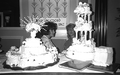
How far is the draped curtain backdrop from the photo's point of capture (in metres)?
4.90

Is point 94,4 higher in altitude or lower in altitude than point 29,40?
higher

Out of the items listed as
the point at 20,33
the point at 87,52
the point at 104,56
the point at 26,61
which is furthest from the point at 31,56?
the point at 20,33

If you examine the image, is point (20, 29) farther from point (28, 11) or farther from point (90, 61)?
point (90, 61)

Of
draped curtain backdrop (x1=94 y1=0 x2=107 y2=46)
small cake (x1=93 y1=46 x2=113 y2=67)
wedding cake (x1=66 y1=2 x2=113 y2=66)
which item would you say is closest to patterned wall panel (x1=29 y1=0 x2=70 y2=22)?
draped curtain backdrop (x1=94 y1=0 x2=107 y2=46)

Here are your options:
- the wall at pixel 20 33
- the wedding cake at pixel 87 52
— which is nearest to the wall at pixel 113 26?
the wall at pixel 20 33

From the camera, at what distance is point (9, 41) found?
5547mm

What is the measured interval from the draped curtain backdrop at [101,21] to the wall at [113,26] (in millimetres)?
282

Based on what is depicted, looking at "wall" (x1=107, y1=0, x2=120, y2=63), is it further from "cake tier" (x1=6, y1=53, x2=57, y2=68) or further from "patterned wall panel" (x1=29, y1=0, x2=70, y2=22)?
"cake tier" (x1=6, y1=53, x2=57, y2=68)

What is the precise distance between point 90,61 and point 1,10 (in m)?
5.08

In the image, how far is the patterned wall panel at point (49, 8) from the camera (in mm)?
5426

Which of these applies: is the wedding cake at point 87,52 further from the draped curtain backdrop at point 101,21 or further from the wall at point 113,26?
the wall at point 113,26

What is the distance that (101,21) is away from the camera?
4.93 metres

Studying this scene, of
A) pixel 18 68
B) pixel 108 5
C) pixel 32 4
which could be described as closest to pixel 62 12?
pixel 32 4

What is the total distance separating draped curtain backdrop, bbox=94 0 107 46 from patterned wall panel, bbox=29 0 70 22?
4.34ft
